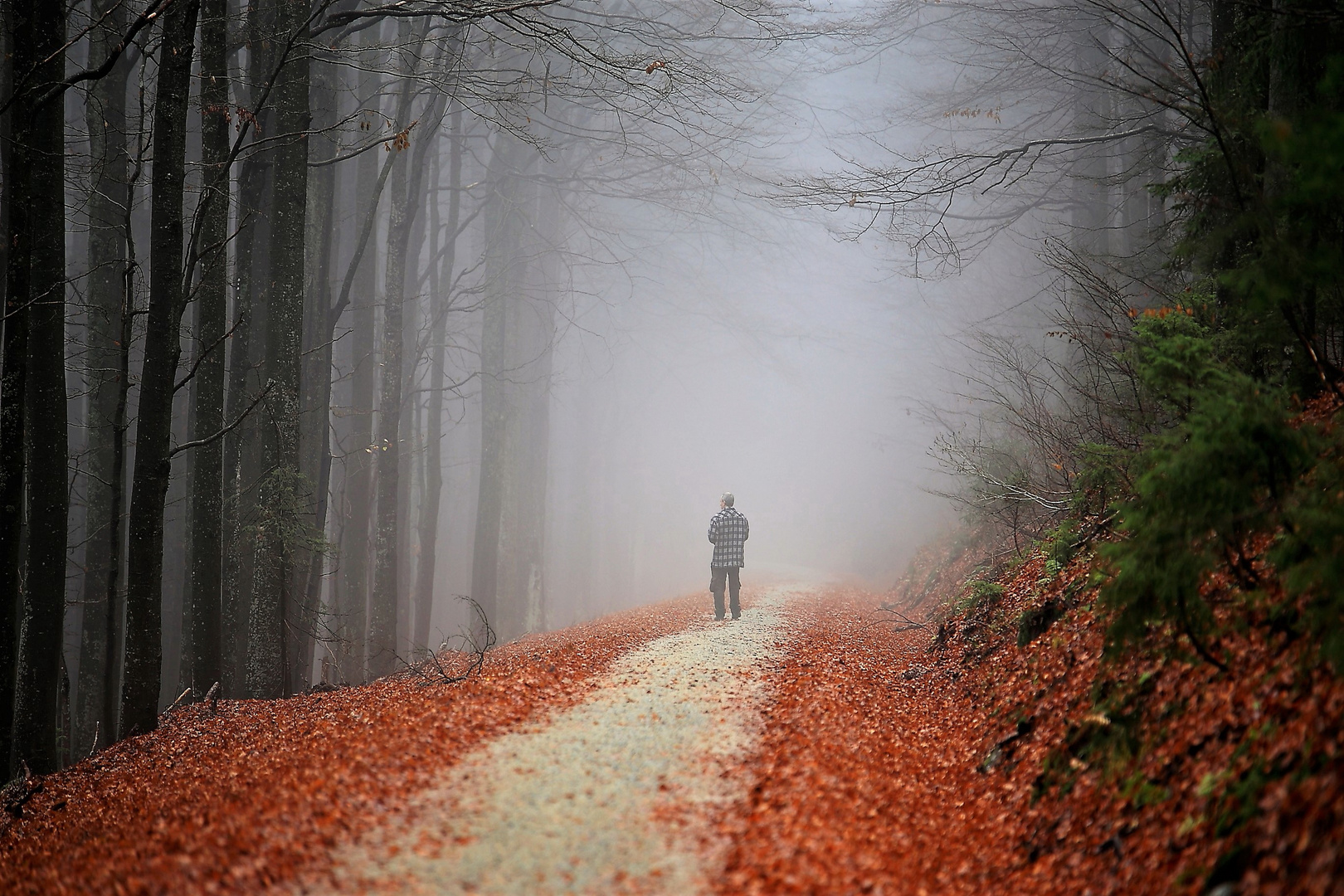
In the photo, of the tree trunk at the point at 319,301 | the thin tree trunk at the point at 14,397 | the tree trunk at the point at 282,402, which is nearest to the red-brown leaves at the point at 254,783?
the tree trunk at the point at 282,402

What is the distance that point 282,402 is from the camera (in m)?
8.92

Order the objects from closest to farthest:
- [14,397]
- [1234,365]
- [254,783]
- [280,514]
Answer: [254,783] → [1234,365] → [14,397] → [280,514]

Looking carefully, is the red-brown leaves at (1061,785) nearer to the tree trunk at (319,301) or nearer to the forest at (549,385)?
the forest at (549,385)

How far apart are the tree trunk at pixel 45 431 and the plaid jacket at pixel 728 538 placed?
8119 millimetres

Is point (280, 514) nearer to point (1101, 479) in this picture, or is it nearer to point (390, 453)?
point (390, 453)

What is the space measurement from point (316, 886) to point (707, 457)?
2356 inches

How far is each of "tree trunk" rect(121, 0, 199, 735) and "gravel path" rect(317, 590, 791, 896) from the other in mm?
4159

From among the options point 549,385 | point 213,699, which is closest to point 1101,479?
point 213,699

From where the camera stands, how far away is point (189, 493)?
1129 cm

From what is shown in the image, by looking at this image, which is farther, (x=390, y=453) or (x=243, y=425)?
(x=390, y=453)

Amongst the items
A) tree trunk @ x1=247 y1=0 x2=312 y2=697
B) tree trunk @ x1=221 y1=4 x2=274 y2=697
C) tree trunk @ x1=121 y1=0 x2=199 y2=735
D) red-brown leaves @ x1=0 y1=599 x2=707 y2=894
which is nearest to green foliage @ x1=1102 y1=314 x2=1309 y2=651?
red-brown leaves @ x1=0 y1=599 x2=707 y2=894

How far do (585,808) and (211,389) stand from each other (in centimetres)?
667

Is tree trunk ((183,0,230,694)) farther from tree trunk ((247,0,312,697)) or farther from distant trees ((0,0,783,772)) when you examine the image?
tree trunk ((247,0,312,697))

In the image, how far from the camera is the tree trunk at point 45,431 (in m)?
6.40
